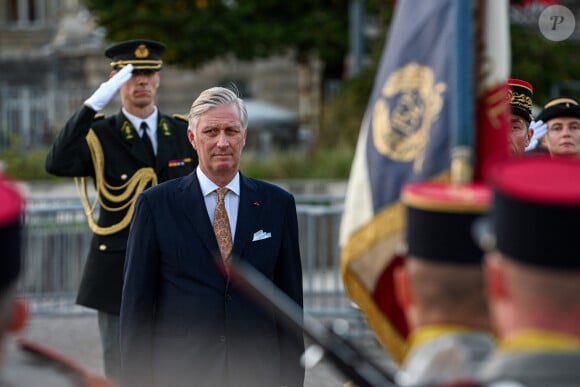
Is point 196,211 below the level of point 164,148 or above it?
below

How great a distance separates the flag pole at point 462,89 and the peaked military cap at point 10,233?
1.04 m

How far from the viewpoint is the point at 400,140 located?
338cm

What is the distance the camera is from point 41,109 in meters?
26.2

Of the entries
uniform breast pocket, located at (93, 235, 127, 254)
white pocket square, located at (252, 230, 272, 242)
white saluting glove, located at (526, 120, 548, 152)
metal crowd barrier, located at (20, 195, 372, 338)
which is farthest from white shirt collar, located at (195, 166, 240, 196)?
metal crowd barrier, located at (20, 195, 372, 338)

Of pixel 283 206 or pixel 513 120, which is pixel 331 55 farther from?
pixel 283 206

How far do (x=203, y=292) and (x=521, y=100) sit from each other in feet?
10.2

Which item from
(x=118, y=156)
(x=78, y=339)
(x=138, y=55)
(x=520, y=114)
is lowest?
(x=78, y=339)

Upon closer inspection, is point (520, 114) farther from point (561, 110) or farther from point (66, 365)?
point (66, 365)

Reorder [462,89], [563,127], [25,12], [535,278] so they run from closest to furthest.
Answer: [535,278], [462,89], [563,127], [25,12]

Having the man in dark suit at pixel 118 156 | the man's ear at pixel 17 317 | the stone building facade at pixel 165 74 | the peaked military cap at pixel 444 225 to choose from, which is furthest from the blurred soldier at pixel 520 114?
the stone building facade at pixel 165 74

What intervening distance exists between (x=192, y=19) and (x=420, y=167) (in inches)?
958

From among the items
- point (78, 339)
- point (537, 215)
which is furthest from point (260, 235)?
point (78, 339)

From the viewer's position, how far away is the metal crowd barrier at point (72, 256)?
12.0 m

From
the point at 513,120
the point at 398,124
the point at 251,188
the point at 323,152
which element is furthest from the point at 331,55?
the point at 398,124
